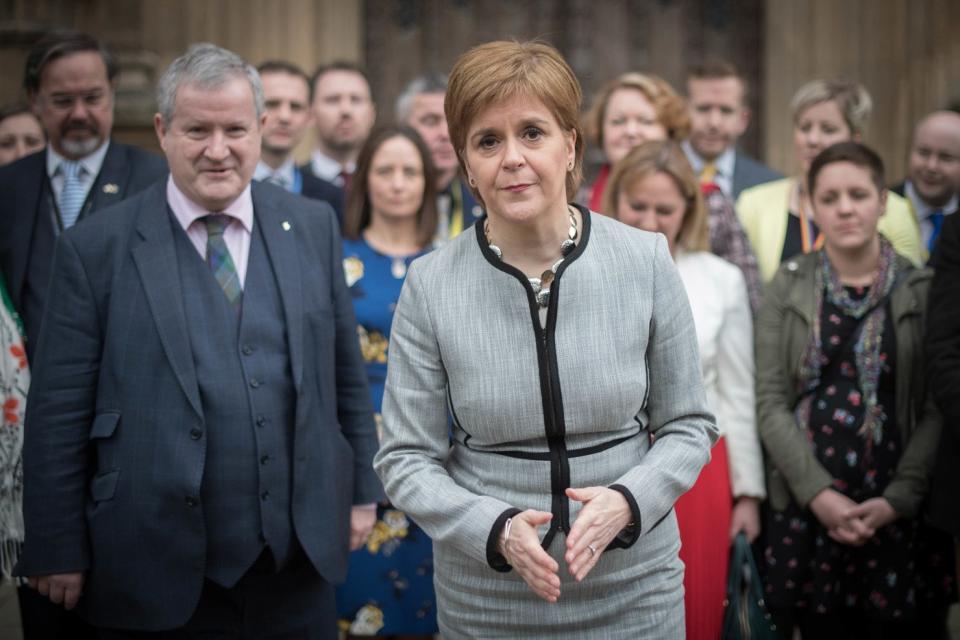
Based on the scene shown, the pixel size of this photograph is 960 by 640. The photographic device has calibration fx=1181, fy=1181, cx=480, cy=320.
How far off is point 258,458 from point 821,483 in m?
1.79

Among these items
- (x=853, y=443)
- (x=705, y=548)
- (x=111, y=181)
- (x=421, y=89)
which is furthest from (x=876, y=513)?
(x=421, y=89)

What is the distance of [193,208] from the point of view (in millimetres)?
3100

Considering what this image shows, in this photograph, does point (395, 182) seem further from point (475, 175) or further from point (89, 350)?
point (475, 175)

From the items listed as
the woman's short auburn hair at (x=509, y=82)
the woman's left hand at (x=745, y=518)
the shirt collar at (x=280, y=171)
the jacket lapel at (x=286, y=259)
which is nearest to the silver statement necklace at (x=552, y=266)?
the woman's short auburn hair at (x=509, y=82)

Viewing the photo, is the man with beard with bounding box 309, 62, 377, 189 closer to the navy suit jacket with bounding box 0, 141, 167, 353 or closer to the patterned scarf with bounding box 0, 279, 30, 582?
the navy suit jacket with bounding box 0, 141, 167, 353

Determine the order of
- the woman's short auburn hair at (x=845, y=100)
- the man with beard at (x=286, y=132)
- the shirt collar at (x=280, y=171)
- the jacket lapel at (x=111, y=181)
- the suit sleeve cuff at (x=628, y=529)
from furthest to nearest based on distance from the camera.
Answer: the shirt collar at (x=280, y=171)
the man with beard at (x=286, y=132)
the woman's short auburn hair at (x=845, y=100)
the jacket lapel at (x=111, y=181)
the suit sleeve cuff at (x=628, y=529)

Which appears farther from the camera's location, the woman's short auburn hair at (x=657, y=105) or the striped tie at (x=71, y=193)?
the woman's short auburn hair at (x=657, y=105)

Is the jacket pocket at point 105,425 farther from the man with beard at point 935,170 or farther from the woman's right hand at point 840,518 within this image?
the man with beard at point 935,170

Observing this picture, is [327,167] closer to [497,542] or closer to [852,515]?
[852,515]

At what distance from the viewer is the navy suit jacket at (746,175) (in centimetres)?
551

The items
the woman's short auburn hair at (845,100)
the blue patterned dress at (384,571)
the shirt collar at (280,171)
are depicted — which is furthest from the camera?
the shirt collar at (280,171)

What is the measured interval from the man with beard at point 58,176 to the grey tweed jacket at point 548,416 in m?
1.68

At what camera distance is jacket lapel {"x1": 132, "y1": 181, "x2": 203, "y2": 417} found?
2918 millimetres

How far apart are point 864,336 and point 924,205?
1.51 m
